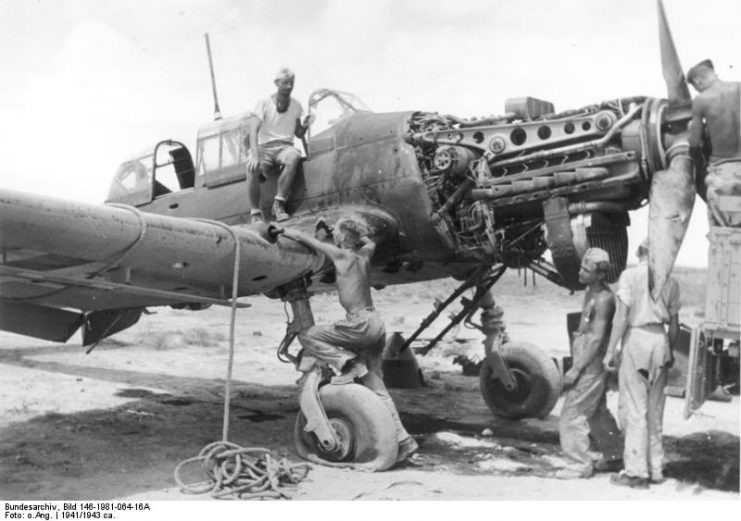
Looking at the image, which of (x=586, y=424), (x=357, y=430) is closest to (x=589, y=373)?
(x=586, y=424)

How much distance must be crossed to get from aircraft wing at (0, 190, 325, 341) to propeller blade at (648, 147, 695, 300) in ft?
9.66

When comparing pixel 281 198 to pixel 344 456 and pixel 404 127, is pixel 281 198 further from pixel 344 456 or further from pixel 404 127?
pixel 344 456

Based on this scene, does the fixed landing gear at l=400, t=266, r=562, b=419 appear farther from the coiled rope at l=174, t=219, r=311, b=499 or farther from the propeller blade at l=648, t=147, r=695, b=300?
the coiled rope at l=174, t=219, r=311, b=499

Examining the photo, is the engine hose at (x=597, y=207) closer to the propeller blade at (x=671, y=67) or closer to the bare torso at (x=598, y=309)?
the bare torso at (x=598, y=309)

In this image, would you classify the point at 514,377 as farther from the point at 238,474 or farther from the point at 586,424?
the point at 238,474

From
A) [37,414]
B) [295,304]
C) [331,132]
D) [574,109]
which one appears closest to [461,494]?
[295,304]

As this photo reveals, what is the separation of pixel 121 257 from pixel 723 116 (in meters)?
4.57

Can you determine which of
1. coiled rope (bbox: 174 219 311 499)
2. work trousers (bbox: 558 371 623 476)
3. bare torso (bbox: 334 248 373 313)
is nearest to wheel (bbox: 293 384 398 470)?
coiled rope (bbox: 174 219 311 499)

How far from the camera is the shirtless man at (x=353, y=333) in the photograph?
6.65 m

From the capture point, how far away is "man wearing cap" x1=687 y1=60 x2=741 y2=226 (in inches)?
221

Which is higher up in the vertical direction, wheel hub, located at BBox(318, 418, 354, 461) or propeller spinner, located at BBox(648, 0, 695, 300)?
propeller spinner, located at BBox(648, 0, 695, 300)

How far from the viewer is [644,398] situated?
585 cm

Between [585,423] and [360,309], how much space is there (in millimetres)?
2068

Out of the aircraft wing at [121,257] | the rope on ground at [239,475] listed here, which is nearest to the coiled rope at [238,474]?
the rope on ground at [239,475]
